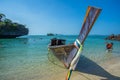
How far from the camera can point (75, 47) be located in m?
10.5

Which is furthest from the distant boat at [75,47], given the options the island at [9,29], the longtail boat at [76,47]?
the island at [9,29]

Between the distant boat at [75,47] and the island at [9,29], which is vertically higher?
the distant boat at [75,47]

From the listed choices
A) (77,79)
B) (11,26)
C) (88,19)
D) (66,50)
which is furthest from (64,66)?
(11,26)

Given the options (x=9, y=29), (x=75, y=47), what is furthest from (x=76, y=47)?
(x=9, y=29)

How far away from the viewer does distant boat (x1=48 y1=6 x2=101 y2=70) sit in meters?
8.48

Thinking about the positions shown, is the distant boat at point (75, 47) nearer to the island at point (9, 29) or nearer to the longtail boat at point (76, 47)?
the longtail boat at point (76, 47)

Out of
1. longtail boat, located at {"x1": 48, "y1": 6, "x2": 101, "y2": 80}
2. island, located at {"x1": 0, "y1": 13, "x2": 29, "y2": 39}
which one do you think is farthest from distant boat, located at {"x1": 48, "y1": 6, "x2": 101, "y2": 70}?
island, located at {"x1": 0, "y1": 13, "x2": 29, "y2": 39}

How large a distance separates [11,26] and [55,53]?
244ft

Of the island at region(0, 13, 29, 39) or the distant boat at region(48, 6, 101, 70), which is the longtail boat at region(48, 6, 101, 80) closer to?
the distant boat at region(48, 6, 101, 70)

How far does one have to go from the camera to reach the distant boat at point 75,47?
8477mm

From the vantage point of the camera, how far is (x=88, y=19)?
352 inches

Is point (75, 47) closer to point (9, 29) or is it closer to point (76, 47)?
point (76, 47)

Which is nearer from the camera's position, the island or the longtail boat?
the longtail boat

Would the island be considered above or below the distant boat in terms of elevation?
below
